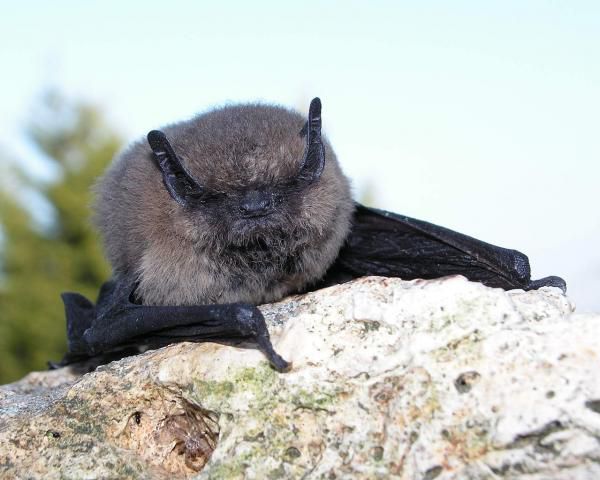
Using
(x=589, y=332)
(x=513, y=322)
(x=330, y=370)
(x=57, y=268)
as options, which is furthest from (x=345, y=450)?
(x=57, y=268)

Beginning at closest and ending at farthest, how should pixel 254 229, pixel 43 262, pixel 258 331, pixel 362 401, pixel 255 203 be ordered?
pixel 362 401 < pixel 258 331 < pixel 255 203 < pixel 254 229 < pixel 43 262

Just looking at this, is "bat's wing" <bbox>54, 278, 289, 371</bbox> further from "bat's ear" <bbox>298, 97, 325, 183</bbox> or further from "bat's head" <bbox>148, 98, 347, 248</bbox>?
"bat's ear" <bbox>298, 97, 325, 183</bbox>

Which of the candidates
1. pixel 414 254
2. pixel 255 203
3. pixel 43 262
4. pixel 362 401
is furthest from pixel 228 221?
pixel 43 262

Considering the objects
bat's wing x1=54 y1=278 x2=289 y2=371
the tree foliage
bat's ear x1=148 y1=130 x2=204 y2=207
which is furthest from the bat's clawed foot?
the tree foliage

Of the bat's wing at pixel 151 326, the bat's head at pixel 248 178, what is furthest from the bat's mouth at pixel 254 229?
the bat's wing at pixel 151 326

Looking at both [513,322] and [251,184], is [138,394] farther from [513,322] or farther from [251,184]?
[513,322]

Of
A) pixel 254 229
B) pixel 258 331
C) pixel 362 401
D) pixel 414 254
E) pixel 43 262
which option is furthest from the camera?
pixel 43 262

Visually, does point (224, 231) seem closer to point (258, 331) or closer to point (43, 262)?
point (258, 331)
